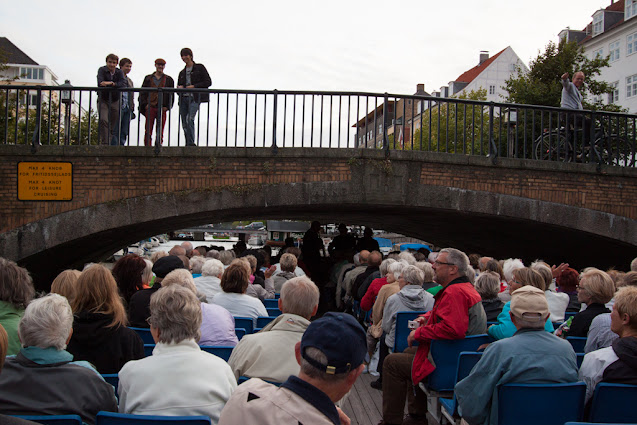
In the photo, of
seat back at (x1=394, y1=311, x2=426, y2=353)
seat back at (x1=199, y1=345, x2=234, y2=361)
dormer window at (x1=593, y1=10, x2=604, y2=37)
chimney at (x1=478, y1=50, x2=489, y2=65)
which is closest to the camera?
seat back at (x1=199, y1=345, x2=234, y2=361)

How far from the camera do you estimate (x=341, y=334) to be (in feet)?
6.68

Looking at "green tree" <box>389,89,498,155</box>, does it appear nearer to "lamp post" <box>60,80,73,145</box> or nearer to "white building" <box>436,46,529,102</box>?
"lamp post" <box>60,80,73,145</box>

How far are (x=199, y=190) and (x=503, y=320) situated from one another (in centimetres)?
704

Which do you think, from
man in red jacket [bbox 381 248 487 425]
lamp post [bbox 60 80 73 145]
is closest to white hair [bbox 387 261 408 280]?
man in red jacket [bbox 381 248 487 425]

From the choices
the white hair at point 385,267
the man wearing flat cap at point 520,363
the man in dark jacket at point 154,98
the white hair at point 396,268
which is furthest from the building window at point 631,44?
the man wearing flat cap at point 520,363

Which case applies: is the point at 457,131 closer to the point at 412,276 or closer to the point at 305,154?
the point at 305,154

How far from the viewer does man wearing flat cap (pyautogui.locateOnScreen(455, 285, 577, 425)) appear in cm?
352

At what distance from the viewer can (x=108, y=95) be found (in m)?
10.8

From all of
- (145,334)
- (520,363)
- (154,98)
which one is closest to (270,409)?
(520,363)

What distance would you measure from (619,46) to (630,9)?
101 inches

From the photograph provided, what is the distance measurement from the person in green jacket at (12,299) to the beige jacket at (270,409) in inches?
104

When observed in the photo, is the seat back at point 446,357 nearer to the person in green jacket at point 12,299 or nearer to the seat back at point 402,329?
the seat back at point 402,329

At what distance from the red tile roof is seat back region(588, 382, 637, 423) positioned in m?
61.0

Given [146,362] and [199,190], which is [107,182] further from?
[146,362]
